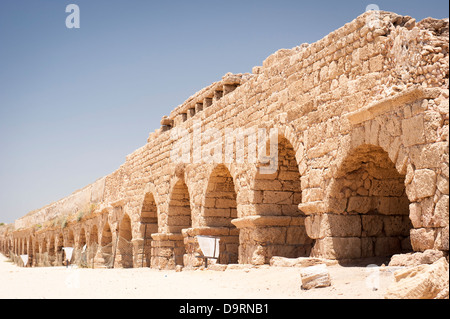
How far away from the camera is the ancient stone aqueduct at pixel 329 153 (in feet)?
18.9

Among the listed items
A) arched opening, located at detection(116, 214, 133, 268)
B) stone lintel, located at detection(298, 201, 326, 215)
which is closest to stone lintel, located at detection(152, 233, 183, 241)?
arched opening, located at detection(116, 214, 133, 268)

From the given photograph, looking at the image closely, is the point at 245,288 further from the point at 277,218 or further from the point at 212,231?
the point at 212,231

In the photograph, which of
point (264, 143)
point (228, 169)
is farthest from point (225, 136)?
point (264, 143)

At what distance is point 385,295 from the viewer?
4.55 meters

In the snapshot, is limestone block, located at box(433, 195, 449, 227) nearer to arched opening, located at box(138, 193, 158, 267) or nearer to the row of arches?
the row of arches

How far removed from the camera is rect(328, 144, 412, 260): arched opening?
7.12 metres

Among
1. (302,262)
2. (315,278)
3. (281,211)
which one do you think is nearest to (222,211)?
(281,211)

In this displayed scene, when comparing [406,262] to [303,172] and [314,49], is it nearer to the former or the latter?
[303,172]

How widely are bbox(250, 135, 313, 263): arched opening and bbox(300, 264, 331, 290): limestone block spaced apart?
303 cm

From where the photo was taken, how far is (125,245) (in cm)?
1650

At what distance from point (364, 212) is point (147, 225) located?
9052 millimetres
